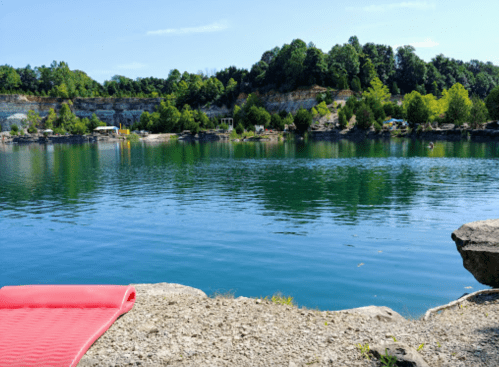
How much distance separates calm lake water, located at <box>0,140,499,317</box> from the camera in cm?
1341

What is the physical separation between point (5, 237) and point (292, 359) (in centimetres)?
1803

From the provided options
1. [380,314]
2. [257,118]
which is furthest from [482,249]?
[257,118]

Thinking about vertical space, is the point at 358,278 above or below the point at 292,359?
below

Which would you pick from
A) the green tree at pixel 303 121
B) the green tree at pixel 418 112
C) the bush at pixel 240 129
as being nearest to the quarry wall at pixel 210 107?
the green tree at pixel 303 121

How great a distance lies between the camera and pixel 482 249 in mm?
10617

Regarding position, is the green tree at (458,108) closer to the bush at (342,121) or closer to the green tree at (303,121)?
the bush at (342,121)

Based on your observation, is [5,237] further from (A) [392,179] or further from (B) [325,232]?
(A) [392,179]

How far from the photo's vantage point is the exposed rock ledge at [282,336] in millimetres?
6648

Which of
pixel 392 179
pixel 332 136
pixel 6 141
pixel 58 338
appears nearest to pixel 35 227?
pixel 58 338

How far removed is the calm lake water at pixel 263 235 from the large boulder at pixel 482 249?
1.36m

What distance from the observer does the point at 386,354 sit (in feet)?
21.2

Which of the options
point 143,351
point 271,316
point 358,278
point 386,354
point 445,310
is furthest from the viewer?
point 358,278

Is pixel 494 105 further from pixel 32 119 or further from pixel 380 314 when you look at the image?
pixel 32 119

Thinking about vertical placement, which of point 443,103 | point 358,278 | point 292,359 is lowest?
point 358,278
